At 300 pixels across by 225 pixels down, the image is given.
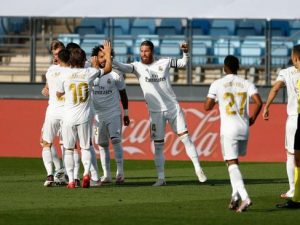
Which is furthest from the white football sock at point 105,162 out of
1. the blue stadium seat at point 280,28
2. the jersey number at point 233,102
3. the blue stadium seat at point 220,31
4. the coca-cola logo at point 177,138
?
the blue stadium seat at point 280,28

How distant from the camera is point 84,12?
2909 cm

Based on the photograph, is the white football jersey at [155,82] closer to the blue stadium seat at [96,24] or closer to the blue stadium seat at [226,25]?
the blue stadium seat at [226,25]

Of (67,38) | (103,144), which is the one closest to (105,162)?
(103,144)

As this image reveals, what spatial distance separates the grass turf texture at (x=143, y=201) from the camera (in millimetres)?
14383

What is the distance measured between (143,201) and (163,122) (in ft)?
10.7

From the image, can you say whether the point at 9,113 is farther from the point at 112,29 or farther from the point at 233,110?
the point at 233,110

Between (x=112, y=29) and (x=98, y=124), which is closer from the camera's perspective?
(x=98, y=124)

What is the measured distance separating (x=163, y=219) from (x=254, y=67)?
1621 centimetres

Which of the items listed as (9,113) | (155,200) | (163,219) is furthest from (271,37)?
(163,219)

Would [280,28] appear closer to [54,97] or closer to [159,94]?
[159,94]

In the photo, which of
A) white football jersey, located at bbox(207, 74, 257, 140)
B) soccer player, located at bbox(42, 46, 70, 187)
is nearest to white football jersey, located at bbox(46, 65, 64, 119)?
soccer player, located at bbox(42, 46, 70, 187)

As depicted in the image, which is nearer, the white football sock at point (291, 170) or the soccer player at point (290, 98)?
the soccer player at point (290, 98)

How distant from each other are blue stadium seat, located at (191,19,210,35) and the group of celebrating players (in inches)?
492

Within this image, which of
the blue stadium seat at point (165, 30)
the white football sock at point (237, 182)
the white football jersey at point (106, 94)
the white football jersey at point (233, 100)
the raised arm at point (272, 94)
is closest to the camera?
the white football sock at point (237, 182)
